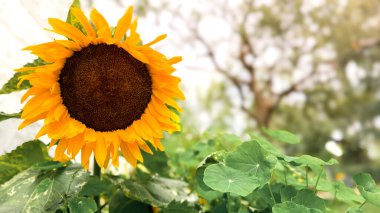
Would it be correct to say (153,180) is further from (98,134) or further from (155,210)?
(98,134)

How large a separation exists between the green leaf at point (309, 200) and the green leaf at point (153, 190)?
14.4 inches

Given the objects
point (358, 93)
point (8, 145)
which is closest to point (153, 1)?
point (358, 93)

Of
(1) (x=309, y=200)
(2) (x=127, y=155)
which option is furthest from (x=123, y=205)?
(1) (x=309, y=200)

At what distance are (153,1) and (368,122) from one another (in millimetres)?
8019

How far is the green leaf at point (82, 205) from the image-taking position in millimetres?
1098

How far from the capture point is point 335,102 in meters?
16.2

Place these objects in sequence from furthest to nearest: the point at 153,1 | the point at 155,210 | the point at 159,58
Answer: the point at 153,1 → the point at 155,210 → the point at 159,58

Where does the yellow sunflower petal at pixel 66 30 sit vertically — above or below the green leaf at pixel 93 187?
above

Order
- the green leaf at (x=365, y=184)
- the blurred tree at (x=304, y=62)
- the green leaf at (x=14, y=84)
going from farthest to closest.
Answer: the blurred tree at (x=304, y=62) → the green leaf at (x=14, y=84) → the green leaf at (x=365, y=184)

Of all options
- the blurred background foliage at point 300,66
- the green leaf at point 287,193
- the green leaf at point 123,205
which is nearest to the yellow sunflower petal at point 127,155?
the green leaf at point 123,205

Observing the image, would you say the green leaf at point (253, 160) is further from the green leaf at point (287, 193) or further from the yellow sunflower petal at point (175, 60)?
the yellow sunflower petal at point (175, 60)

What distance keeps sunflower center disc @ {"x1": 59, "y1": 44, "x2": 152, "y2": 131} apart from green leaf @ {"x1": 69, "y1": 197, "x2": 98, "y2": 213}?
175 mm

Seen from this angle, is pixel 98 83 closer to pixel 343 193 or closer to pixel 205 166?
pixel 205 166

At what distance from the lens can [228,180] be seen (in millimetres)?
1061
